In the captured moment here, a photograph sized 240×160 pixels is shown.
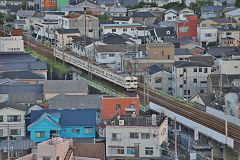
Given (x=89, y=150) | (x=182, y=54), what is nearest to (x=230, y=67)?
(x=182, y=54)

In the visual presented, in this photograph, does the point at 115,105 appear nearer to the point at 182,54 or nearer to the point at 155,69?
the point at 155,69

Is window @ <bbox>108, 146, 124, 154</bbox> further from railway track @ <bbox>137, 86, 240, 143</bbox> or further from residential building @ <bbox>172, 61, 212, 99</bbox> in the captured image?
residential building @ <bbox>172, 61, 212, 99</bbox>

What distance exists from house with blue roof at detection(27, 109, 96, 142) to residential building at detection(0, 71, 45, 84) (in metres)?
7.92

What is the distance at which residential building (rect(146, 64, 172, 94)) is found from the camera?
38.4 metres

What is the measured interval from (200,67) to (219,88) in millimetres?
3442

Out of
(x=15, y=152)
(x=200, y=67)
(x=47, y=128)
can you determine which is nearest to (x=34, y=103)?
(x=47, y=128)

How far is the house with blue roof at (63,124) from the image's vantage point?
89.2ft

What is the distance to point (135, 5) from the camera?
66812 millimetres

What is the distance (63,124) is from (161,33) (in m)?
24.2

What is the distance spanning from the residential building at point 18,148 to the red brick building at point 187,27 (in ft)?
89.3

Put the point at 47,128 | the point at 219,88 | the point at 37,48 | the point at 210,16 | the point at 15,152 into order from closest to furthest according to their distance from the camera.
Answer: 1. the point at 15,152
2. the point at 47,128
3. the point at 219,88
4. the point at 37,48
5. the point at 210,16

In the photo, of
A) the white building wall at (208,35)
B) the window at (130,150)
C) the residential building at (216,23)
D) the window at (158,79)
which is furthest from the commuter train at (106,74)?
the residential building at (216,23)

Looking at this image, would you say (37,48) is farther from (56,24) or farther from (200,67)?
(200,67)

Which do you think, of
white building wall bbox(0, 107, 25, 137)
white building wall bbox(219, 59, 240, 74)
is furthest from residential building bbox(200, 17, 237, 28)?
white building wall bbox(0, 107, 25, 137)
